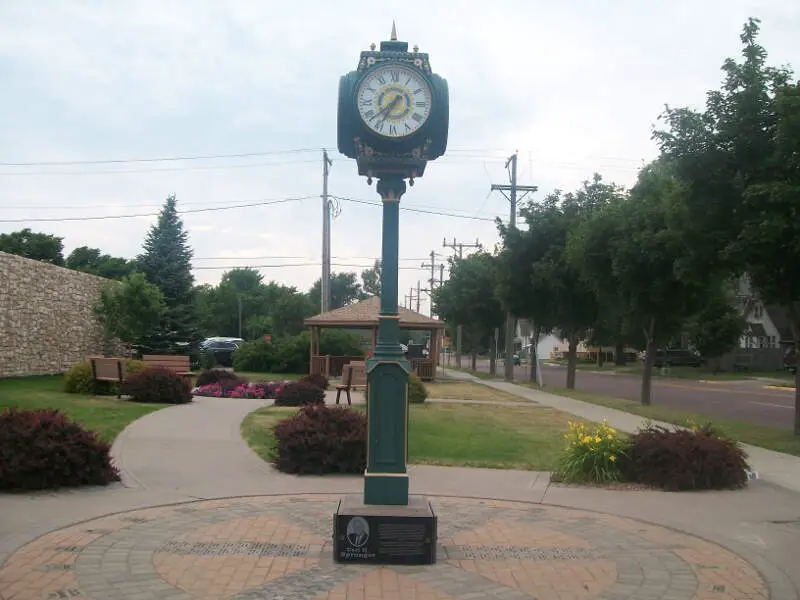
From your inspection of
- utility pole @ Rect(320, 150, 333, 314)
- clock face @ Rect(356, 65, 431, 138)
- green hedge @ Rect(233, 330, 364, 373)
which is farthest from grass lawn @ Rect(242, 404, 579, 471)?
utility pole @ Rect(320, 150, 333, 314)

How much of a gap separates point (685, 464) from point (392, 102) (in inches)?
223

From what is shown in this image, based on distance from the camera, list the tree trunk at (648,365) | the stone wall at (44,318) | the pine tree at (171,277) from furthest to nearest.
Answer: the pine tree at (171,277)
the tree trunk at (648,365)
the stone wall at (44,318)

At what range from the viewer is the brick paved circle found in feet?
17.8

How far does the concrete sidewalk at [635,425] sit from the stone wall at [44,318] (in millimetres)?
14214

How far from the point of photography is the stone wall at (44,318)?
21.7 metres

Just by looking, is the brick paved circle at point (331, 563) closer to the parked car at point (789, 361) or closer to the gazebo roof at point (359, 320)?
the gazebo roof at point (359, 320)

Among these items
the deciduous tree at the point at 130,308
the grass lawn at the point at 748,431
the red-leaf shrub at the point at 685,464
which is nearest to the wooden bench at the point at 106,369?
the deciduous tree at the point at 130,308

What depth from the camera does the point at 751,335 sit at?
6147 cm

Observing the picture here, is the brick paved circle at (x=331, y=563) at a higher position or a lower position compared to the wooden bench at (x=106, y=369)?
lower

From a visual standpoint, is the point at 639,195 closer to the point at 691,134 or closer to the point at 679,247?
the point at 679,247

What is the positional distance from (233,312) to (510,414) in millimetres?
76659

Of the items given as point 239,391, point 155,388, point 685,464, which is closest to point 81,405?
point 155,388

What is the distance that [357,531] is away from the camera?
610 centimetres

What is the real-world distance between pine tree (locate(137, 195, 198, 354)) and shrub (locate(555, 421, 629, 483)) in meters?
27.8
